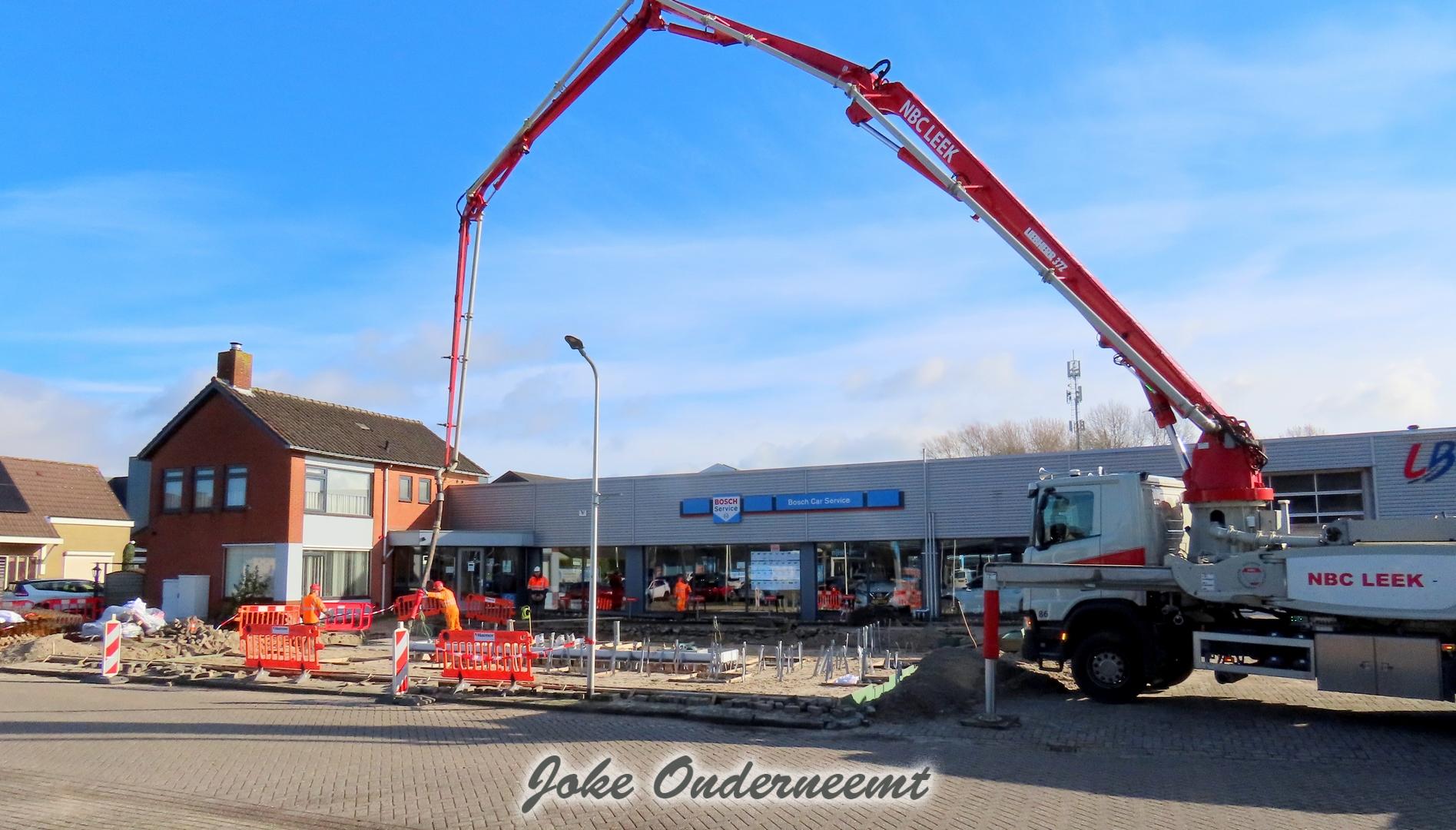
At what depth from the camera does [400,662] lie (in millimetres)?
16016

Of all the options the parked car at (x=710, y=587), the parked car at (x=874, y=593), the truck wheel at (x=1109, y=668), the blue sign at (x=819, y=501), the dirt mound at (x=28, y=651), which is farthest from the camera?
the parked car at (x=710, y=587)

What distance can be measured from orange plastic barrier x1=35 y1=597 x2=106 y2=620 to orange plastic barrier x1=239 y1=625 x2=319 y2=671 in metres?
16.3

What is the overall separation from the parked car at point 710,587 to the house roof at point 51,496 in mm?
27181

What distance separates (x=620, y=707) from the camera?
14.6 metres

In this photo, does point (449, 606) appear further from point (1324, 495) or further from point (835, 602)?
point (1324, 495)

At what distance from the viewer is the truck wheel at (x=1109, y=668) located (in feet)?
46.8

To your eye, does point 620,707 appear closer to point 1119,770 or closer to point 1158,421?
point 1119,770

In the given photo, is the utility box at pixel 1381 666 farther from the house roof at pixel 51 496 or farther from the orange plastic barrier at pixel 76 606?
the house roof at pixel 51 496

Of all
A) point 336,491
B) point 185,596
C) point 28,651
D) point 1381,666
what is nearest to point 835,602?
point 336,491

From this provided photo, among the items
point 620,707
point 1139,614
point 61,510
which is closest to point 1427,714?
point 1139,614

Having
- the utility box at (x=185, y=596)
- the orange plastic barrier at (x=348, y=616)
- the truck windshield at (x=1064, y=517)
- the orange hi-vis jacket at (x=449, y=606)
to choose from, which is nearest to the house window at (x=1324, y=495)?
the truck windshield at (x=1064, y=517)

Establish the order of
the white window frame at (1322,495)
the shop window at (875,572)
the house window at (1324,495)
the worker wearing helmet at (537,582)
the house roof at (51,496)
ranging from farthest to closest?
1. the house roof at (51,496)
2. the worker wearing helmet at (537,582)
3. the shop window at (875,572)
4. the house window at (1324,495)
5. the white window frame at (1322,495)

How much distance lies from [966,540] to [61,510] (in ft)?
123

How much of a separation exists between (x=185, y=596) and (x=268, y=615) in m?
7.12
